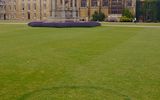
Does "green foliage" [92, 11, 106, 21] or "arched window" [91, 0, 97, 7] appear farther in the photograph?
"arched window" [91, 0, 97, 7]

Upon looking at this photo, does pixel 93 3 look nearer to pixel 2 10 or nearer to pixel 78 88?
pixel 2 10

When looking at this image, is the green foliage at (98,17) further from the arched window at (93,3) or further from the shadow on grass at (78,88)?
the shadow on grass at (78,88)

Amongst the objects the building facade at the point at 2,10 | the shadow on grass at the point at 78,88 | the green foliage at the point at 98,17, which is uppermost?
the building facade at the point at 2,10

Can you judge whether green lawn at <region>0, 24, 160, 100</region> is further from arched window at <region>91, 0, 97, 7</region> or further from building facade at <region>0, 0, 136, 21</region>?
arched window at <region>91, 0, 97, 7</region>

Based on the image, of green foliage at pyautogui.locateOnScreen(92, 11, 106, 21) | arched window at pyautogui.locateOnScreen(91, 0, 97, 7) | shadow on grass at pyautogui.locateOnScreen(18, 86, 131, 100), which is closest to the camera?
shadow on grass at pyautogui.locateOnScreen(18, 86, 131, 100)

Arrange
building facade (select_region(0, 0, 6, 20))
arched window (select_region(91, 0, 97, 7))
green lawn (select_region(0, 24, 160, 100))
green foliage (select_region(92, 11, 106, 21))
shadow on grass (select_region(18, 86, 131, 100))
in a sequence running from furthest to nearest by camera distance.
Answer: building facade (select_region(0, 0, 6, 20)), arched window (select_region(91, 0, 97, 7)), green foliage (select_region(92, 11, 106, 21)), green lawn (select_region(0, 24, 160, 100)), shadow on grass (select_region(18, 86, 131, 100))

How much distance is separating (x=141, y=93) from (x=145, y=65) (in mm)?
5029

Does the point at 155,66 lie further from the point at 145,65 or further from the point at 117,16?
the point at 117,16

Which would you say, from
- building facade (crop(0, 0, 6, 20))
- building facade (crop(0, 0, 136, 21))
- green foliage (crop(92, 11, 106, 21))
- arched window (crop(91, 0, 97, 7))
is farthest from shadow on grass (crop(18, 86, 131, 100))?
building facade (crop(0, 0, 6, 20))

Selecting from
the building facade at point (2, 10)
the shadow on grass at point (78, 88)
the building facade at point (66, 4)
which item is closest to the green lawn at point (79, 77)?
the shadow on grass at point (78, 88)

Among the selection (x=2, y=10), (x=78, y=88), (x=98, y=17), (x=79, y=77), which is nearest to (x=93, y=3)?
(x=98, y=17)

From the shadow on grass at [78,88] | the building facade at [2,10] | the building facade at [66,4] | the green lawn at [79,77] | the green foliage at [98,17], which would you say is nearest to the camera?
the shadow on grass at [78,88]

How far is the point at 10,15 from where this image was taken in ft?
406

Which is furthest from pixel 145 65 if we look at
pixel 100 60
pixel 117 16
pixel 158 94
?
pixel 117 16
